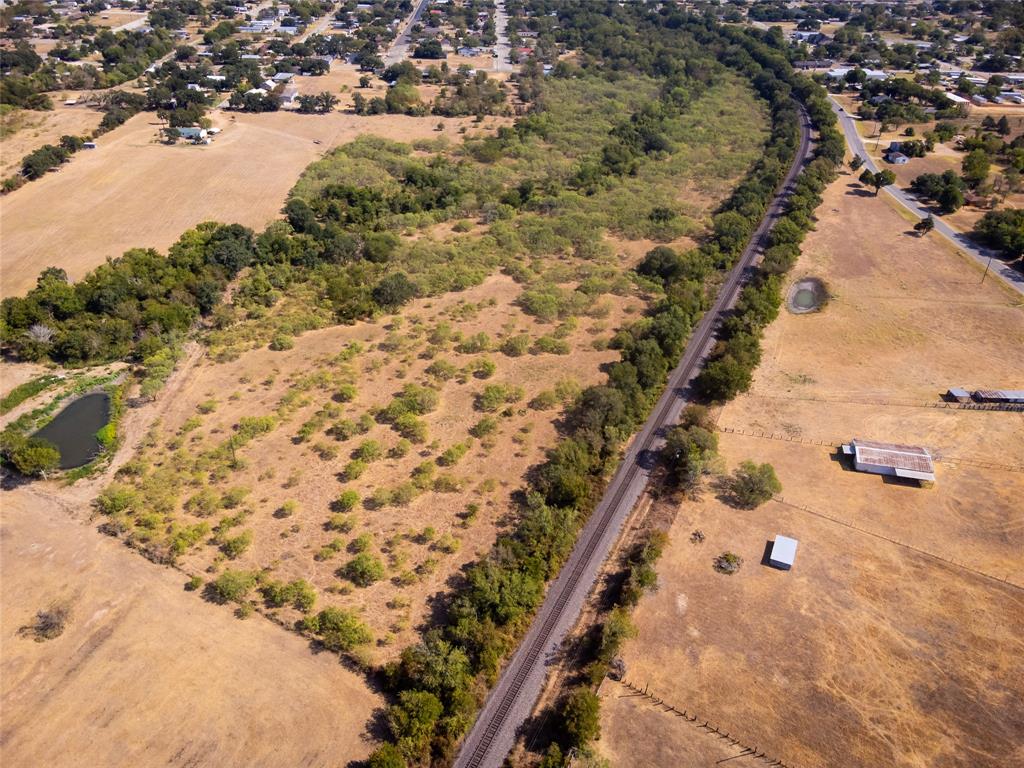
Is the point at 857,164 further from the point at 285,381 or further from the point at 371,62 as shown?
the point at 371,62

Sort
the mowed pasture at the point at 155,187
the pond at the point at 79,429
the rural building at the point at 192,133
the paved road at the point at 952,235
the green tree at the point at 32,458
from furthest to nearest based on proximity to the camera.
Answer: the rural building at the point at 192,133 → the mowed pasture at the point at 155,187 → the paved road at the point at 952,235 → the pond at the point at 79,429 → the green tree at the point at 32,458

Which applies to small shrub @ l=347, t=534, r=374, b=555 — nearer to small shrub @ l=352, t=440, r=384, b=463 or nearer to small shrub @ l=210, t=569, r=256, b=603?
small shrub @ l=210, t=569, r=256, b=603

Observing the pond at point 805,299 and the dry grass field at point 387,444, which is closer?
the dry grass field at point 387,444

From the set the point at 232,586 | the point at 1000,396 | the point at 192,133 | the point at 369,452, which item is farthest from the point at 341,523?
the point at 192,133

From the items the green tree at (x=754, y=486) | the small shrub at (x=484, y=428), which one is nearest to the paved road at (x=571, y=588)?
the green tree at (x=754, y=486)

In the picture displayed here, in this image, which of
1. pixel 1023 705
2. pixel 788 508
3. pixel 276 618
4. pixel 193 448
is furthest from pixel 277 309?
pixel 1023 705

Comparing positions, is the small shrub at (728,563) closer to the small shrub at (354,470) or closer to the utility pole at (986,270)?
the small shrub at (354,470)

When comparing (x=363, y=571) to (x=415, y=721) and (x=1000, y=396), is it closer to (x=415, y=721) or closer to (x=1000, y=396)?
(x=415, y=721)

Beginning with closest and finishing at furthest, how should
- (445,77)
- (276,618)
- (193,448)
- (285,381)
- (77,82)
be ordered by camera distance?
(276,618) → (193,448) → (285,381) → (77,82) → (445,77)
